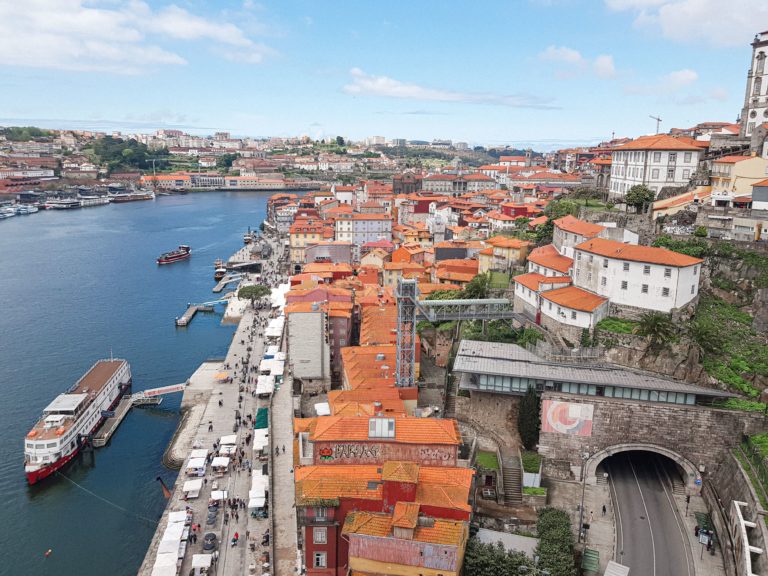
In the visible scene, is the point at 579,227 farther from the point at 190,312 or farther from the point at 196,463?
the point at 190,312

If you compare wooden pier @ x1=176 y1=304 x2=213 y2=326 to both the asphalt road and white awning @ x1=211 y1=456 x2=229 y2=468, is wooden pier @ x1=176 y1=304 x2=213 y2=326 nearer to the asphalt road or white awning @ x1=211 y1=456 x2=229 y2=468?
white awning @ x1=211 y1=456 x2=229 y2=468

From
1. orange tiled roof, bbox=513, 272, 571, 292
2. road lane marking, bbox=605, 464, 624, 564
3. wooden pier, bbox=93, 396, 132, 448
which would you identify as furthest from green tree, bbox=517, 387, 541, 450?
wooden pier, bbox=93, 396, 132, 448

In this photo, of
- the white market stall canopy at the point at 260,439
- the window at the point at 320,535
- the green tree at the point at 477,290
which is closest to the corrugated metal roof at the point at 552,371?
the green tree at the point at 477,290

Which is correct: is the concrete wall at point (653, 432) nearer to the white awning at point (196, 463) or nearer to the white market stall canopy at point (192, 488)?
the white market stall canopy at point (192, 488)

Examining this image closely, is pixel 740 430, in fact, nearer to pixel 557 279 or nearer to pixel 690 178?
pixel 557 279

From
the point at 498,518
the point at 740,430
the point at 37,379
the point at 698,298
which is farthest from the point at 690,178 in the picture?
the point at 37,379

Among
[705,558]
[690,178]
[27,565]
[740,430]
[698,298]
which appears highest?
[690,178]
